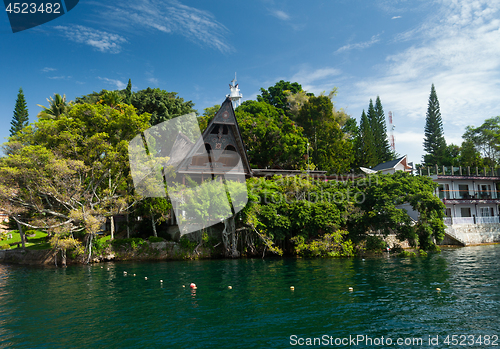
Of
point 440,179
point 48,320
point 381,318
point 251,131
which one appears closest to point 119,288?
point 48,320

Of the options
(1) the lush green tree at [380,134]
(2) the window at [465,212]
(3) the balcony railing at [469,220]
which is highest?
(1) the lush green tree at [380,134]

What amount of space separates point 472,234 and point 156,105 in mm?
43917

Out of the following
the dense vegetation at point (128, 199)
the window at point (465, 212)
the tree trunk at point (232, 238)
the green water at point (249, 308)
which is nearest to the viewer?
the green water at point (249, 308)

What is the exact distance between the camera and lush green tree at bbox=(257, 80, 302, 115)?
56.3 metres

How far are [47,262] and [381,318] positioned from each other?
29034mm

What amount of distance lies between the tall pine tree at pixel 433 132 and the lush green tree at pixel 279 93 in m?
32.0

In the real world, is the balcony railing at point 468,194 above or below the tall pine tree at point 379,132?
below

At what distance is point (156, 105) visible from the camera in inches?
1767

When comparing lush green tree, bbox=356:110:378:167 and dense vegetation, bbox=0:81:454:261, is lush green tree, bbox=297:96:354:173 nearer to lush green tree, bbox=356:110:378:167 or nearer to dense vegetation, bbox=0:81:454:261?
lush green tree, bbox=356:110:378:167

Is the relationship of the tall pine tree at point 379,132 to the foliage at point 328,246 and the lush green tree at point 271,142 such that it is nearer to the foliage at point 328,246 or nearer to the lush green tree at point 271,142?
the lush green tree at point 271,142

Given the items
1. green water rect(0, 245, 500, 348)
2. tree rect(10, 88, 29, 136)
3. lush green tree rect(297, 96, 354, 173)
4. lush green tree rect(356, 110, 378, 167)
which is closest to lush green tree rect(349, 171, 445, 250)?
green water rect(0, 245, 500, 348)

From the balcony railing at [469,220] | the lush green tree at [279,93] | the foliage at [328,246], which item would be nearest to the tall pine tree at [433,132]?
the balcony railing at [469,220]

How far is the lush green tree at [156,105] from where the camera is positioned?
44.3m

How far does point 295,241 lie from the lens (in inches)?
1187
